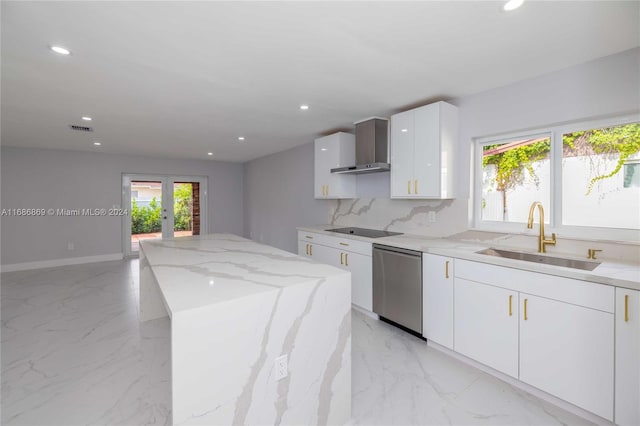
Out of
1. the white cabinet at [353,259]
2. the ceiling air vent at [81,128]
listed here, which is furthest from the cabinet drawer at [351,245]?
the ceiling air vent at [81,128]

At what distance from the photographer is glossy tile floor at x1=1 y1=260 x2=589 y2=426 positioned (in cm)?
176

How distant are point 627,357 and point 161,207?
7.51 m

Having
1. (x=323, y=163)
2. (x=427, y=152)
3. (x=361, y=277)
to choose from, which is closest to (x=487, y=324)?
Answer: (x=361, y=277)

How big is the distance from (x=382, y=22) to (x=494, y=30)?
2.24ft

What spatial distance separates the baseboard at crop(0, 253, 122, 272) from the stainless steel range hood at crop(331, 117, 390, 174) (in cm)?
559

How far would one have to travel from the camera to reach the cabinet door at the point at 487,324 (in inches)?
79.3

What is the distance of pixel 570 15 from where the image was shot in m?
1.58

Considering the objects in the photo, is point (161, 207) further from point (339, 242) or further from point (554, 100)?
point (554, 100)

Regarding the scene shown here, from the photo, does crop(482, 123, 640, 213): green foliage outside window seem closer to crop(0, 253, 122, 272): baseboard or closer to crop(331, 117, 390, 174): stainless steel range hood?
crop(331, 117, 390, 174): stainless steel range hood

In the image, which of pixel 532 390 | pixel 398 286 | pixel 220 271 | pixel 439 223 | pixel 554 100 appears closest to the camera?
pixel 220 271

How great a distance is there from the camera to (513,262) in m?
1.98

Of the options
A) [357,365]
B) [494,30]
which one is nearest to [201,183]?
[357,365]

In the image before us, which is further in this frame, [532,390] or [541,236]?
[541,236]

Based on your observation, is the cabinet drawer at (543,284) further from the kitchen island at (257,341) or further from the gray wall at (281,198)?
the gray wall at (281,198)
